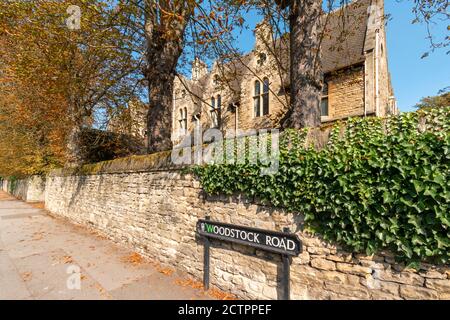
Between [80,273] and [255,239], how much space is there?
13.7 feet

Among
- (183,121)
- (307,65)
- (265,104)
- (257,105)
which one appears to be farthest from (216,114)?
(307,65)

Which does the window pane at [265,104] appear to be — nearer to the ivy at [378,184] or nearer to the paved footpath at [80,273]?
the paved footpath at [80,273]

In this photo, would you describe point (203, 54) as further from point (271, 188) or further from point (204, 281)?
point (204, 281)

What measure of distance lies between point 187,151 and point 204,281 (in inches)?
105

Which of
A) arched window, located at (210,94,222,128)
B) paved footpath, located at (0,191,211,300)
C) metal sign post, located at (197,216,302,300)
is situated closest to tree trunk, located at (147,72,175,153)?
paved footpath, located at (0,191,211,300)

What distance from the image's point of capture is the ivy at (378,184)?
2.42m

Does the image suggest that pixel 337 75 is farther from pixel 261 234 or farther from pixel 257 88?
pixel 261 234

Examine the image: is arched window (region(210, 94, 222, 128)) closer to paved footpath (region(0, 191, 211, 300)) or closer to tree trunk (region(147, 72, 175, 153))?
tree trunk (region(147, 72, 175, 153))

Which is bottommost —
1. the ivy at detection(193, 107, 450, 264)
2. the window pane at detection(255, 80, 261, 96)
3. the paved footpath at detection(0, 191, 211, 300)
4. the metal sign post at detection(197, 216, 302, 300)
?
the paved footpath at detection(0, 191, 211, 300)

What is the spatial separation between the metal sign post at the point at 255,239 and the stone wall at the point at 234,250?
0.38 ft

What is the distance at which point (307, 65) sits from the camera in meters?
4.60

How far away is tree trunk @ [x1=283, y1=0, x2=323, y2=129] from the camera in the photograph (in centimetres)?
452

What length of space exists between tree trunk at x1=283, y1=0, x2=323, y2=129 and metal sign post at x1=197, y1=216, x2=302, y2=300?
2127 mm

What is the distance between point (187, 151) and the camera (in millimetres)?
5156
